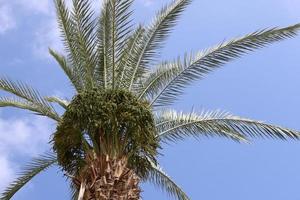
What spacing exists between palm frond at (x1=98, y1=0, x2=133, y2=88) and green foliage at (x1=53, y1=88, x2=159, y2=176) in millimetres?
929

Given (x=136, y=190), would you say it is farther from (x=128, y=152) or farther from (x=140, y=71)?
(x=140, y=71)

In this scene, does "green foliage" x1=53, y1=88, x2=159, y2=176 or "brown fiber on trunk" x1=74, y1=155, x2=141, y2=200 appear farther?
"green foliage" x1=53, y1=88, x2=159, y2=176

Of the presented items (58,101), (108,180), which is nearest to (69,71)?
(58,101)

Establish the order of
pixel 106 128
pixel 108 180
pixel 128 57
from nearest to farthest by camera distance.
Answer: pixel 108 180 < pixel 106 128 < pixel 128 57

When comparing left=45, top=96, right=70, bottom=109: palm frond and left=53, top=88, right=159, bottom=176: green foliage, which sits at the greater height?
left=45, top=96, right=70, bottom=109: palm frond

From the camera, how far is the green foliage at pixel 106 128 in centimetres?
1236

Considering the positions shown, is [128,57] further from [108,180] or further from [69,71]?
[108,180]

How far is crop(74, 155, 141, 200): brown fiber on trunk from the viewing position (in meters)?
11.6

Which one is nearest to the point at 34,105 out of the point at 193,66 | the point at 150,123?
the point at 150,123

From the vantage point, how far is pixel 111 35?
13805 millimetres

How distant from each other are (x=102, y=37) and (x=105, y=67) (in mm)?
785

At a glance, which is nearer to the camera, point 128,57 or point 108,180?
point 108,180

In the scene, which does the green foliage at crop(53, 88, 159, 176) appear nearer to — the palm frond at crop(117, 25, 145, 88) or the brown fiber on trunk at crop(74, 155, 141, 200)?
the brown fiber on trunk at crop(74, 155, 141, 200)

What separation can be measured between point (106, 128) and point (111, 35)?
2.48 metres
